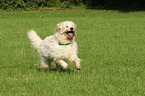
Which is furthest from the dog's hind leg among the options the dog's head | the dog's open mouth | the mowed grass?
the dog's open mouth

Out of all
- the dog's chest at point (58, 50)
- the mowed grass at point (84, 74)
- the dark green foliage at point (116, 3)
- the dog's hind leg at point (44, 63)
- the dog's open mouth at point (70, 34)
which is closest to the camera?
the mowed grass at point (84, 74)

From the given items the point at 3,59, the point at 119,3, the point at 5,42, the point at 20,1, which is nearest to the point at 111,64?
the point at 3,59

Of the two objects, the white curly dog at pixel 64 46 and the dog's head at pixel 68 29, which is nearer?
the dog's head at pixel 68 29

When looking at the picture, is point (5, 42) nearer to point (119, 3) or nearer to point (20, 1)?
point (20, 1)

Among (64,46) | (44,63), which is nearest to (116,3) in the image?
(44,63)

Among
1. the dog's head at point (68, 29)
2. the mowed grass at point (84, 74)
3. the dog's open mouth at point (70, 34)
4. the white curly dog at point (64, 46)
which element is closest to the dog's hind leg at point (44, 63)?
the mowed grass at point (84, 74)

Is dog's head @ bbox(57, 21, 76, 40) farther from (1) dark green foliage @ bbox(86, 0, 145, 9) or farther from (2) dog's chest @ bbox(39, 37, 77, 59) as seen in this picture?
(1) dark green foliage @ bbox(86, 0, 145, 9)

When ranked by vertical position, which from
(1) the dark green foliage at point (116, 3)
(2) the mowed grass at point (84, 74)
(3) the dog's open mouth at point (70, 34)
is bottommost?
(1) the dark green foliage at point (116, 3)

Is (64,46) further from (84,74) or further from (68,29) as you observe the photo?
(84,74)

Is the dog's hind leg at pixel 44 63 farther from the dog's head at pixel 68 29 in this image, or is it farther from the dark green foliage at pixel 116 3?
the dark green foliage at pixel 116 3

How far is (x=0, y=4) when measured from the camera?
3059 centimetres

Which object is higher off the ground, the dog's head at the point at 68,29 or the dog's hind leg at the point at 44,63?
the dog's head at the point at 68,29

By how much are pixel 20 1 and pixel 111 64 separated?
2367cm

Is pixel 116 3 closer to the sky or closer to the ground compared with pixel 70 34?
closer to the ground
